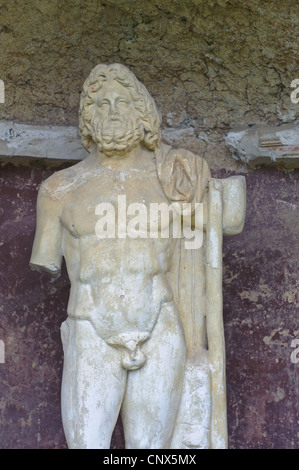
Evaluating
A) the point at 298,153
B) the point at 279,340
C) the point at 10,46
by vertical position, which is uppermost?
the point at 10,46

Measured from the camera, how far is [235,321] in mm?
5074

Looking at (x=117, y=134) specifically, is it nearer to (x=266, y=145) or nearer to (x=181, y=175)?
(x=181, y=175)

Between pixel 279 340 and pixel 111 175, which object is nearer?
pixel 111 175

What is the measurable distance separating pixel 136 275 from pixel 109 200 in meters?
0.37

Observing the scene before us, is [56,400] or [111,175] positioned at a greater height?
[111,175]

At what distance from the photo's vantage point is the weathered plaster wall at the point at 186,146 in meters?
4.97

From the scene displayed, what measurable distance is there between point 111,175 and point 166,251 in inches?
17.3

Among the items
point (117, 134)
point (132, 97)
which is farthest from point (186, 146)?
point (117, 134)

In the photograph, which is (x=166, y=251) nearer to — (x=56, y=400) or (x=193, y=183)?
(x=193, y=183)

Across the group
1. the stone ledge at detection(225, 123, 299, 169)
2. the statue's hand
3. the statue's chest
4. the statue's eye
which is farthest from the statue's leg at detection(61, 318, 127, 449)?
the stone ledge at detection(225, 123, 299, 169)

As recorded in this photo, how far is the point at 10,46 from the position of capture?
4.96 metres

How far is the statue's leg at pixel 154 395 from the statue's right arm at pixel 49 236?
596 millimetres

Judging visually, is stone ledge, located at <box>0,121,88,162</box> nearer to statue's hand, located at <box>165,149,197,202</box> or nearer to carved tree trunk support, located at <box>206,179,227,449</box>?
statue's hand, located at <box>165,149,197,202</box>
